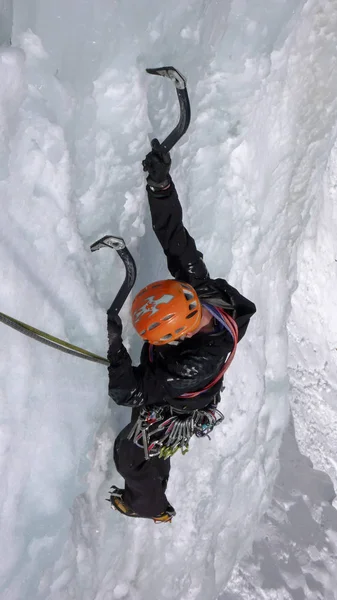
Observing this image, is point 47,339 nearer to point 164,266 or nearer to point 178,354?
point 178,354

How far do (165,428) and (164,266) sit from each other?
0.78 meters

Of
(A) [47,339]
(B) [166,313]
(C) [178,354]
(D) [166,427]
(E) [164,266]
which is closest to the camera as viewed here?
(A) [47,339]

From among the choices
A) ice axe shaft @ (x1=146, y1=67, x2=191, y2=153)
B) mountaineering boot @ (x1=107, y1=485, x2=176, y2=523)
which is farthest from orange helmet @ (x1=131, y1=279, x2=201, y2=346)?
mountaineering boot @ (x1=107, y1=485, x2=176, y2=523)

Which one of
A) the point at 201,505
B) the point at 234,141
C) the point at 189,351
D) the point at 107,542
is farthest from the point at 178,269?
the point at 201,505

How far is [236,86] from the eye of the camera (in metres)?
2.79

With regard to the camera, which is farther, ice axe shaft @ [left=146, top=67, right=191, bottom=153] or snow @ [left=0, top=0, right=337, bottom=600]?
ice axe shaft @ [left=146, top=67, right=191, bottom=153]

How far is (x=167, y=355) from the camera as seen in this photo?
208 cm

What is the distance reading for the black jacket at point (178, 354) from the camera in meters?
1.98

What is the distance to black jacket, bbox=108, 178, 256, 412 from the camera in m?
1.98

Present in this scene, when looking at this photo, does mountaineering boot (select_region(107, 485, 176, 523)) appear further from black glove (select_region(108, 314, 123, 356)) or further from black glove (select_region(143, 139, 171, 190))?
black glove (select_region(143, 139, 171, 190))

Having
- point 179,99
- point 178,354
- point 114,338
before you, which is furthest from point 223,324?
point 179,99

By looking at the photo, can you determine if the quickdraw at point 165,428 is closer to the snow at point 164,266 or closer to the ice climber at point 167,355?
the ice climber at point 167,355

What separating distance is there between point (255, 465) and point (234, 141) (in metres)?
2.18

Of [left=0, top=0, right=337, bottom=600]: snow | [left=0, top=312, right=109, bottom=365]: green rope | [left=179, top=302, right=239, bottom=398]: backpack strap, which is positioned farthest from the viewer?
[left=179, top=302, right=239, bottom=398]: backpack strap
